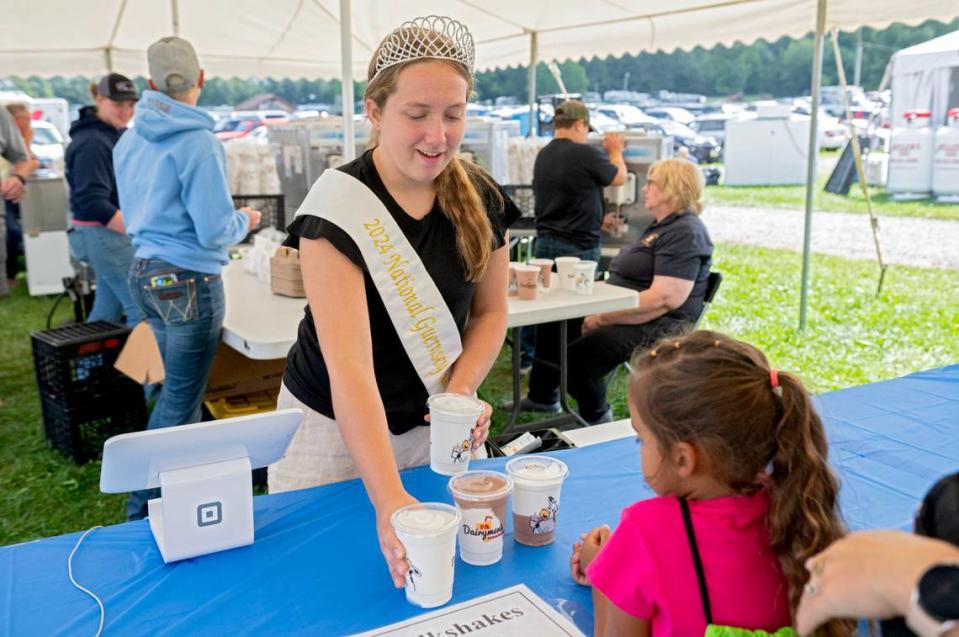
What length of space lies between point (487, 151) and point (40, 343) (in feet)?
11.0

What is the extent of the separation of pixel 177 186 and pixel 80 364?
1.42 metres

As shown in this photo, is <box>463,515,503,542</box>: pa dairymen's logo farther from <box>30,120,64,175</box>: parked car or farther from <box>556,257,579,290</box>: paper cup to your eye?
<box>30,120,64,175</box>: parked car

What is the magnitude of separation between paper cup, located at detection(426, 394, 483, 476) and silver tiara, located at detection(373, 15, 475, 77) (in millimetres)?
630

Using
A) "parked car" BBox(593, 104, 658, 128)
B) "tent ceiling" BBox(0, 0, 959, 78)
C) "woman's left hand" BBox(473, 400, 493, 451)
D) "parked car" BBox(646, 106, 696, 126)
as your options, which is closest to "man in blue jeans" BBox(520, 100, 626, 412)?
"tent ceiling" BBox(0, 0, 959, 78)

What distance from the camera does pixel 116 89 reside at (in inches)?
164

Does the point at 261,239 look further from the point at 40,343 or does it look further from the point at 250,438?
the point at 250,438

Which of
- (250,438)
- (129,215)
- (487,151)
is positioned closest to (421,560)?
(250,438)

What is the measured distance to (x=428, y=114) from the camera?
1458 mm

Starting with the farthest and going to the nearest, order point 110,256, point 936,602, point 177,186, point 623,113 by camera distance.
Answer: point 623,113 < point 110,256 < point 177,186 < point 936,602

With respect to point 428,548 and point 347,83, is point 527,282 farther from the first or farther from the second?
point 428,548

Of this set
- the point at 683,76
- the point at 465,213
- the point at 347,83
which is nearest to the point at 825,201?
the point at 347,83

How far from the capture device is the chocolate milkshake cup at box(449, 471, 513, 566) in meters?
1.38

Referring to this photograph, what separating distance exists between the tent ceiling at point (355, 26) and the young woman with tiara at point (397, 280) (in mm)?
4560

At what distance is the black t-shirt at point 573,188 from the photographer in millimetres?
4828
